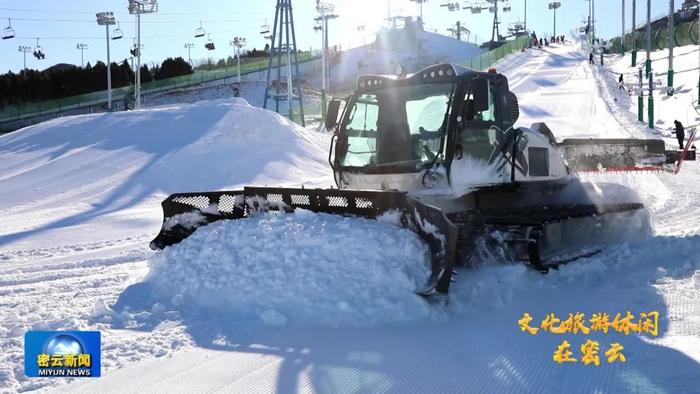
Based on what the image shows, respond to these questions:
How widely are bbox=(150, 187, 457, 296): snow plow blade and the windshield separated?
1349 mm

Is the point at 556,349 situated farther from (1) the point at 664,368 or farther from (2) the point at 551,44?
(2) the point at 551,44

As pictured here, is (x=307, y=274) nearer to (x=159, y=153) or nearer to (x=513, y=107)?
(x=513, y=107)

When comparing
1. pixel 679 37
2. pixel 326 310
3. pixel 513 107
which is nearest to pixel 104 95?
pixel 679 37

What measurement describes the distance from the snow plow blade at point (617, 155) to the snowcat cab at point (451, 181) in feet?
7.96

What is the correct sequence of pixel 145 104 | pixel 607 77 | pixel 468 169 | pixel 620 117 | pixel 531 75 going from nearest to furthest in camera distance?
pixel 468 169 → pixel 620 117 → pixel 607 77 → pixel 531 75 → pixel 145 104

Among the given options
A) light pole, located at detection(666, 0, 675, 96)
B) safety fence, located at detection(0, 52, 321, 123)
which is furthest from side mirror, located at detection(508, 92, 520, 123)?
safety fence, located at detection(0, 52, 321, 123)

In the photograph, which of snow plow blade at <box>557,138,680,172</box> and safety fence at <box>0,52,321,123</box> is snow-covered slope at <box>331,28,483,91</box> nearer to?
safety fence at <box>0,52,321,123</box>

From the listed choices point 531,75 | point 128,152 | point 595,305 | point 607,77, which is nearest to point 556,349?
point 595,305

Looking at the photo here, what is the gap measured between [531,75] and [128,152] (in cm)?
4053

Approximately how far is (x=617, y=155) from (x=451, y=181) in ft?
17.1

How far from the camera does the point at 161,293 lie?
6316 millimetres

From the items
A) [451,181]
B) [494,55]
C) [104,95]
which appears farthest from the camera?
[494,55]

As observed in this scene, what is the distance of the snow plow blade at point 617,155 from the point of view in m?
11.1

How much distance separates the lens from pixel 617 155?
11.4m
